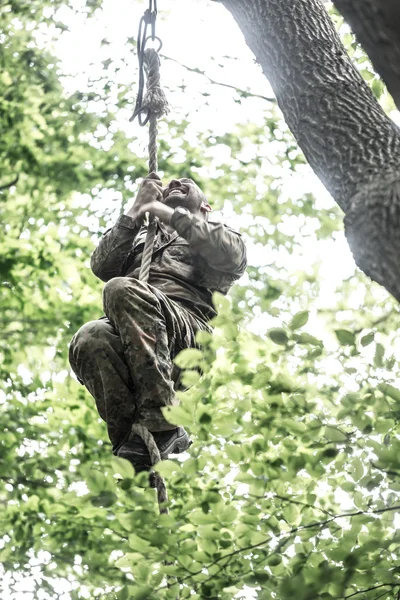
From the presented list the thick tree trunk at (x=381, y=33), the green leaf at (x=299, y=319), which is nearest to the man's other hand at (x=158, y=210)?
the green leaf at (x=299, y=319)

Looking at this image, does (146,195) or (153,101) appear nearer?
(146,195)

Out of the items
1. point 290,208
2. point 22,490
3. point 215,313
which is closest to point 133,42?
point 290,208

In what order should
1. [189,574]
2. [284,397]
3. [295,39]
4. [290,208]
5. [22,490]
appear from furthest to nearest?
[290,208] → [22,490] → [284,397] → [295,39] → [189,574]

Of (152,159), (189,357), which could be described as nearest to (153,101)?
(152,159)

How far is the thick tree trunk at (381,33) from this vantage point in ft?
7.30

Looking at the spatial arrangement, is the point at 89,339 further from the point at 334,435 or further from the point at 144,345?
the point at 334,435

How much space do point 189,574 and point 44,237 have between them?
5729 millimetres

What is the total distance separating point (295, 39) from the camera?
371 cm

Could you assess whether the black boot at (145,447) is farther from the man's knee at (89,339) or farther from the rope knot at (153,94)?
the rope knot at (153,94)

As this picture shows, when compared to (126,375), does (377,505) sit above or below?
below

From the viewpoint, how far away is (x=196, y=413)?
11.2ft

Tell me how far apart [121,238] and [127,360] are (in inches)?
32.6

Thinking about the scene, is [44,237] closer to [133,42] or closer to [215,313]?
[133,42]

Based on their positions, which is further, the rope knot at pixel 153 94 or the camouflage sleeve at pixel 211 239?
the rope knot at pixel 153 94
